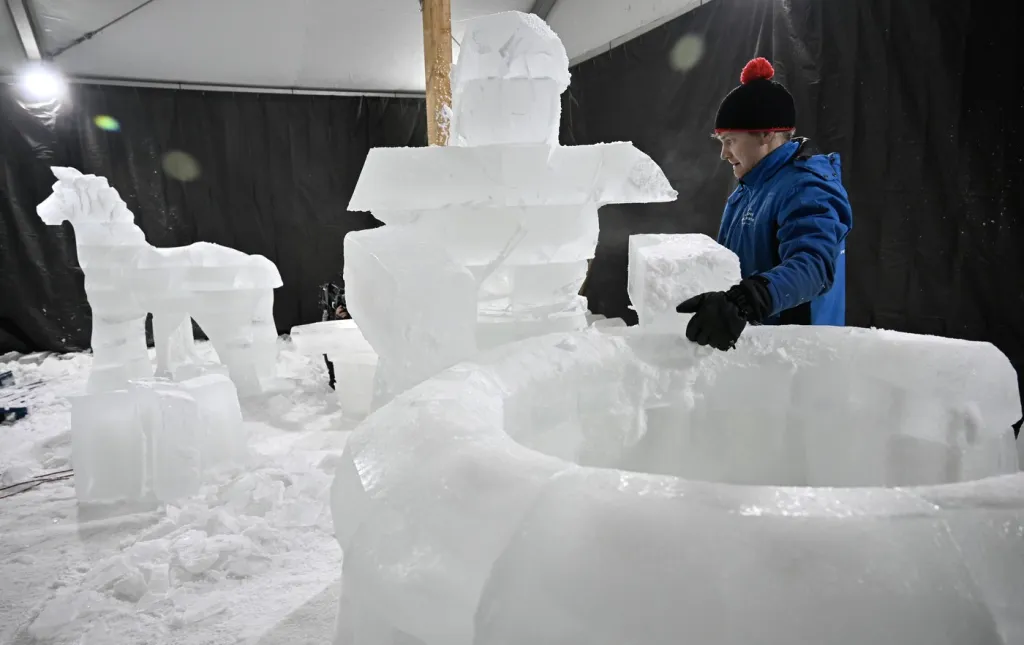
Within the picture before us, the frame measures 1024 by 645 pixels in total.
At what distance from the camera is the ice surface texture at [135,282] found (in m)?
3.28

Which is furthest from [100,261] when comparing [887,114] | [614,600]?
[887,114]

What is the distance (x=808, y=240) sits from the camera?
4.88 ft

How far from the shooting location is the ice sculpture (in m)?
2.32

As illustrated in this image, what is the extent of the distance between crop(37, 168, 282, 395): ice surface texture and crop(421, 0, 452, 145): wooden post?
1.51m

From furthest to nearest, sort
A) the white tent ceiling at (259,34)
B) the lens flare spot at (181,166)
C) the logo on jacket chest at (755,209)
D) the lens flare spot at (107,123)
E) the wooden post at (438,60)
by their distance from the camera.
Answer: the lens flare spot at (181,166), the lens flare spot at (107,123), the white tent ceiling at (259,34), the wooden post at (438,60), the logo on jacket chest at (755,209)

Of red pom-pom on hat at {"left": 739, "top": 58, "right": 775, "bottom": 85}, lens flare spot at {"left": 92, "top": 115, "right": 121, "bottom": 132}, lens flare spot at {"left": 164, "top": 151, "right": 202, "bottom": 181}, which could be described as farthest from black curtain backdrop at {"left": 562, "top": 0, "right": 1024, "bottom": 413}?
lens flare spot at {"left": 92, "top": 115, "right": 121, "bottom": 132}

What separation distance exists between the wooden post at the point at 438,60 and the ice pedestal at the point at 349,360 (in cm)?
156

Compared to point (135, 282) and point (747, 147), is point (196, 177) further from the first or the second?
point (747, 147)

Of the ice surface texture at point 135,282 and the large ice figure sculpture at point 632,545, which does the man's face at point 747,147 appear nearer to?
the large ice figure sculpture at point 632,545

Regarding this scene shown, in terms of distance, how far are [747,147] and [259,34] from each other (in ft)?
15.7

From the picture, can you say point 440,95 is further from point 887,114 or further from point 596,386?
point 596,386

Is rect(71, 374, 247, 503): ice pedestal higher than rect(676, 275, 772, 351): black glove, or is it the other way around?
rect(676, 275, 772, 351): black glove

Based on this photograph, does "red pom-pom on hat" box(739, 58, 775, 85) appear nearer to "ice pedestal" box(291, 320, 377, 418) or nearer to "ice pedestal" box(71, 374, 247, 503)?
"ice pedestal" box(291, 320, 377, 418)

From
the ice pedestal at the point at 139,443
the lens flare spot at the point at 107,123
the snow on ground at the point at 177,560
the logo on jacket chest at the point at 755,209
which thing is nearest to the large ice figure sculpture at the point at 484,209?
the logo on jacket chest at the point at 755,209
